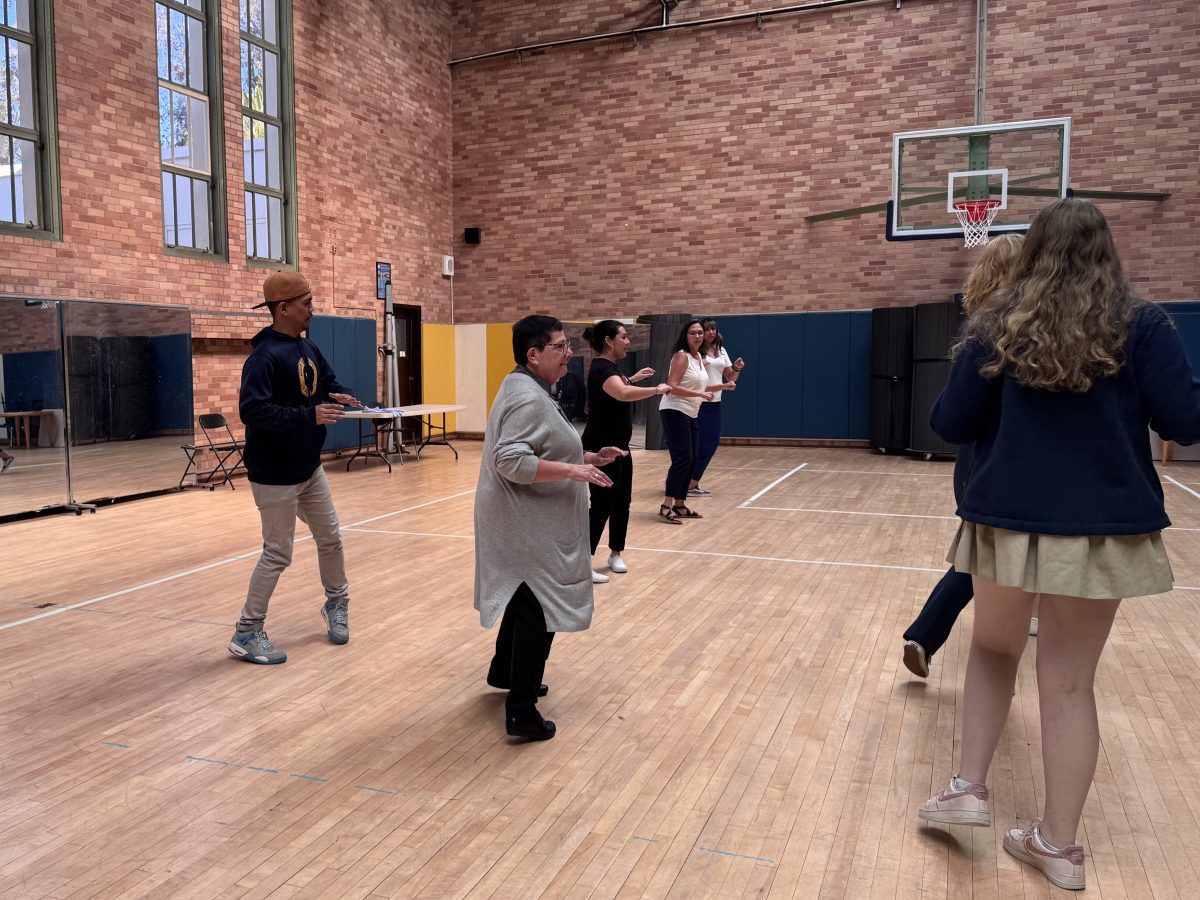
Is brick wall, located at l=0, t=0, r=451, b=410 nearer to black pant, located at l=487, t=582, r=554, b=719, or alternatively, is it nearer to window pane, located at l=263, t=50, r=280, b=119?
window pane, located at l=263, t=50, r=280, b=119

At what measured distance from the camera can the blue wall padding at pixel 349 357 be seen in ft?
37.3

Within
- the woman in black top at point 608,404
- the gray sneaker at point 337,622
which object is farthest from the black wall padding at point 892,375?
the gray sneaker at point 337,622

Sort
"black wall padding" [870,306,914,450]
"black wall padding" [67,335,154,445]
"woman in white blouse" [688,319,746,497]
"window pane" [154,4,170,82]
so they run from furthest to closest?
1. "black wall padding" [870,306,914,450]
2. "window pane" [154,4,170,82]
3. "black wall padding" [67,335,154,445]
4. "woman in white blouse" [688,319,746,497]

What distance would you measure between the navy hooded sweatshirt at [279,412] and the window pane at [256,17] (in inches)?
350

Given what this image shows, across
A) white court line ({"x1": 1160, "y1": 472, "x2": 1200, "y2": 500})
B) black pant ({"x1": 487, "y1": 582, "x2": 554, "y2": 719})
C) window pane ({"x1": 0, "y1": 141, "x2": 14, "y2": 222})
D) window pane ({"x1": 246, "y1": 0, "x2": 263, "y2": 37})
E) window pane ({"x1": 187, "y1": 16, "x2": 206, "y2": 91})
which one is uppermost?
window pane ({"x1": 246, "y1": 0, "x2": 263, "y2": 37})

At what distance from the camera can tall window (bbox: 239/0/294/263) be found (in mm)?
10891

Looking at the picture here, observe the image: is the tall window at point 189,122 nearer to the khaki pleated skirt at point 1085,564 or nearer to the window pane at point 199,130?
the window pane at point 199,130

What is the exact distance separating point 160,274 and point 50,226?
121 centimetres

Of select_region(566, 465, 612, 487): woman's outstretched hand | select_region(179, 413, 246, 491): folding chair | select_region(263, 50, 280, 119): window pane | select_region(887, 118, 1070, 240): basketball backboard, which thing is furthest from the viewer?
select_region(263, 50, 280, 119): window pane

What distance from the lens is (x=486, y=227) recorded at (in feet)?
48.0

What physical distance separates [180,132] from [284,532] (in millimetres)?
7786

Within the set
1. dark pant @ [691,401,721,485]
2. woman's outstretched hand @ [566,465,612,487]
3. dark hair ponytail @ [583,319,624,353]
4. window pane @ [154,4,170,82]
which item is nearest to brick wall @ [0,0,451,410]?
window pane @ [154,4,170,82]

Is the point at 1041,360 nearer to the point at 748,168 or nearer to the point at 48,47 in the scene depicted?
the point at 48,47

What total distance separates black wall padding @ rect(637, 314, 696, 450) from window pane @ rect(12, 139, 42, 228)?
7.23m
